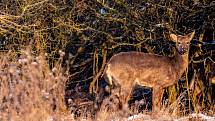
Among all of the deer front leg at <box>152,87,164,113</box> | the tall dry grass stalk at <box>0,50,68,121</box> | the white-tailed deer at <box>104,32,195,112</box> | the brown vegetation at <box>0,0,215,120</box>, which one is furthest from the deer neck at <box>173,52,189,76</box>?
the tall dry grass stalk at <box>0,50,68,121</box>

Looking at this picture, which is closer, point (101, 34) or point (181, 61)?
point (181, 61)

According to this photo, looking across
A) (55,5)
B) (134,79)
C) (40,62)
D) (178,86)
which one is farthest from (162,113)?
(55,5)

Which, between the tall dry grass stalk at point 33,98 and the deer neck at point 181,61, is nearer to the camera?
the tall dry grass stalk at point 33,98

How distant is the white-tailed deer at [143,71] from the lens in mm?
10461

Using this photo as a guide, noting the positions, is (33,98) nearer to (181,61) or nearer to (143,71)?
(143,71)

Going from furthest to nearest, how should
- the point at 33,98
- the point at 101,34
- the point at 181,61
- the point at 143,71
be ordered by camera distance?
the point at 101,34
the point at 181,61
the point at 143,71
the point at 33,98

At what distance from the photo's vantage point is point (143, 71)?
10633mm

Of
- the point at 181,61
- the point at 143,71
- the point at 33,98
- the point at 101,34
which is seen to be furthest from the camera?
the point at 101,34

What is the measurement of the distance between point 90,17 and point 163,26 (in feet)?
6.36

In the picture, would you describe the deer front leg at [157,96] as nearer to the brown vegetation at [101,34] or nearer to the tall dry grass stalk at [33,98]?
the brown vegetation at [101,34]

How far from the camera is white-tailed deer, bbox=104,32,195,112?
10.5 m

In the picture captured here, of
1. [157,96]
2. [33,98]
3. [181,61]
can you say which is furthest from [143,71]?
[33,98]

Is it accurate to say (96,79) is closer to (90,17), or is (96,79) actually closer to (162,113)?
(90,17)

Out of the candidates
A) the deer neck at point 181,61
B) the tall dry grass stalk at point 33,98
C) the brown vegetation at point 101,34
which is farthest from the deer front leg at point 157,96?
the tall dry grass stalk at point 33,98
